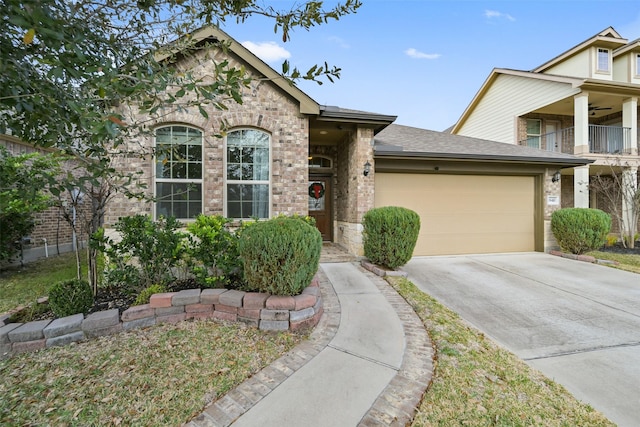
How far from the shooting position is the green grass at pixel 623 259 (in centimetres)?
642

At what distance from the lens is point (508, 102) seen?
13289mm

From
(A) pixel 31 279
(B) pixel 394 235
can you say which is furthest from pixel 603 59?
(A) pixel 31 279

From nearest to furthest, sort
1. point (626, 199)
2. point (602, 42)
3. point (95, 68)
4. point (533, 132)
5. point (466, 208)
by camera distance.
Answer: point (95, 68) < point (466, 208) < point (626, 199) < point (602, 42) < point (533, 132)

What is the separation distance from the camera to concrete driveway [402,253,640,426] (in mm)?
2391

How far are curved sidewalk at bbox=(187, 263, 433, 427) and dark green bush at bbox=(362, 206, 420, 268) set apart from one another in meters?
1.96

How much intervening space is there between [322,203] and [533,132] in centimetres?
1133

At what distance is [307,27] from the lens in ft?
8.02

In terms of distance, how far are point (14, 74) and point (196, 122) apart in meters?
4.28

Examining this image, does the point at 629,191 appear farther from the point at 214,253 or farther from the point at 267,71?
the point at 214,253

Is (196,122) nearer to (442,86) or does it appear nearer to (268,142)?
(268,142)

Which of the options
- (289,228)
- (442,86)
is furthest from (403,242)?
(442,86)

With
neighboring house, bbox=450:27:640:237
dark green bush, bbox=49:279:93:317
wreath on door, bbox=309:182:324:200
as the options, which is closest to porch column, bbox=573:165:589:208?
neighboring house, bbox=450:27:640:237

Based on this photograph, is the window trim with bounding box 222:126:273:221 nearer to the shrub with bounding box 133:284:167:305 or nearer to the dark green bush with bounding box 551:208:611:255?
the shrub with bounding box 133:284:167:305

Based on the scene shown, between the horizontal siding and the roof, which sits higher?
the horizontal siding
